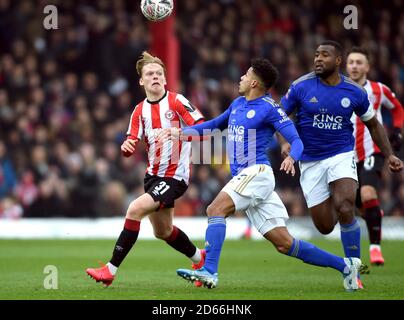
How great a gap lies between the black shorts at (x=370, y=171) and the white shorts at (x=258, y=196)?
306cm

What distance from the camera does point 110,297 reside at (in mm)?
7848

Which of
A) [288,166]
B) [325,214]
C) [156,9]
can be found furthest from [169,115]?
[325,214]

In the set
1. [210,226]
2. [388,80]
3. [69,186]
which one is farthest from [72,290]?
[388,80]

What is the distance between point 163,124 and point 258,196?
4.05 ft

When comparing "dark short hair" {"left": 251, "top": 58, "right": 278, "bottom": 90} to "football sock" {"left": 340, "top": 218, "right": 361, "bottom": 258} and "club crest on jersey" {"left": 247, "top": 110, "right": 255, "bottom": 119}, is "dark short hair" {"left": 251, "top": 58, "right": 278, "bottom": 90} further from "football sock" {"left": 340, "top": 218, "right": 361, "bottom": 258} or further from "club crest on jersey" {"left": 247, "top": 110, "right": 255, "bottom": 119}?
"football sock" {"left": 340, "top": 218, "right": 361, "bottom": 258}

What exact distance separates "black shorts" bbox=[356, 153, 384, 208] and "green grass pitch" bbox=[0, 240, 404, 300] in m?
0.91

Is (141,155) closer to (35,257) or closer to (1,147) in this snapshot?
(1,147)

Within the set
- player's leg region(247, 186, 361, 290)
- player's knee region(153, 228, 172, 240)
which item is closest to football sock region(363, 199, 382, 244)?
player's leg region(247, 186, 361, 290)

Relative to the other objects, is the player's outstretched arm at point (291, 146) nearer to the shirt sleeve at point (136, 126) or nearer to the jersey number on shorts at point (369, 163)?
the shirt sleeve at point (136, 126)

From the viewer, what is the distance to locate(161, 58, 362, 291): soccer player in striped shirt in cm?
817

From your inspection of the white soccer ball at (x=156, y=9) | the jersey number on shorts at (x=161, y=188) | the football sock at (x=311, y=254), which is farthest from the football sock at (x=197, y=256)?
the white soccer ball at (x=156, y=9)

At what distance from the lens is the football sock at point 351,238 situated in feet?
29.6

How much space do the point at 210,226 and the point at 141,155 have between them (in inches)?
376

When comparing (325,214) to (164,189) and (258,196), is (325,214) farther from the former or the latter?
(164,189)
